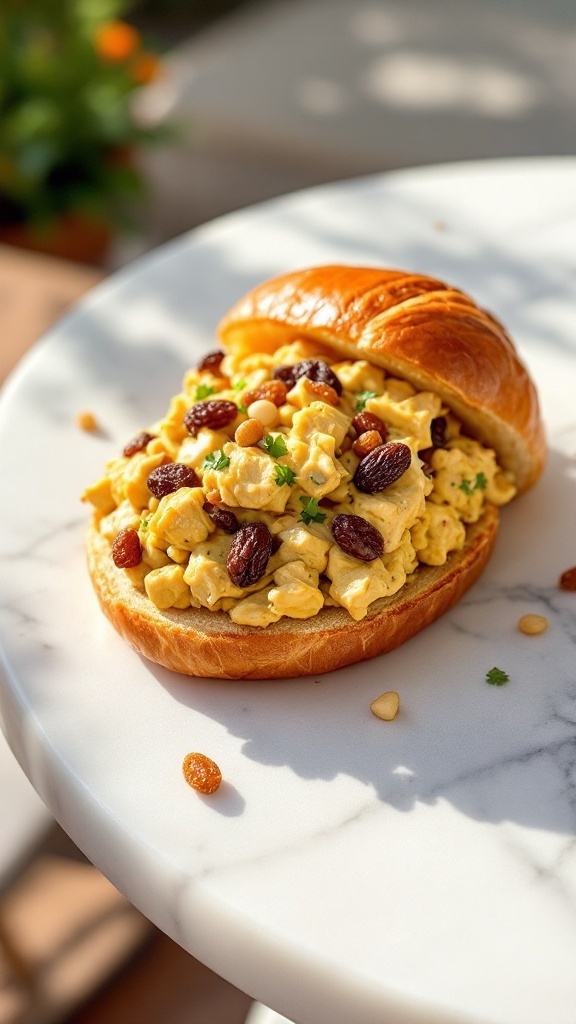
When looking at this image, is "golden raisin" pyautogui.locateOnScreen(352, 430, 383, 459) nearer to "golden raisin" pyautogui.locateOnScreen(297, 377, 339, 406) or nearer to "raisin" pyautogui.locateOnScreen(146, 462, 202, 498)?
"golden raisin" pyautogui.locateOnScreen(297, 377, 339, 406)

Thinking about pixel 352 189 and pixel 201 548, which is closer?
pixel 201 548

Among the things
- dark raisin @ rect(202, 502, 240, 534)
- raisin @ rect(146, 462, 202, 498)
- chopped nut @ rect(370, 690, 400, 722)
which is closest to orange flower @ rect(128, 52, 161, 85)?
raisin @ rect(146, 462, 202, 498)

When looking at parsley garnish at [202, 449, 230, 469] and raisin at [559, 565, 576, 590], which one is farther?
raisin at [559, 565, 576, 590]

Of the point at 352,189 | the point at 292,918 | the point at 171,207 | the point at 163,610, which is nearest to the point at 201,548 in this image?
the point at 163,610

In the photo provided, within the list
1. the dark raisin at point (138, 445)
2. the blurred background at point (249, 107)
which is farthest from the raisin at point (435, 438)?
the blurred background at point (249, 107)

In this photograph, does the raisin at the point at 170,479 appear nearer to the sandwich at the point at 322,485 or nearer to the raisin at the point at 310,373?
the sandwich at the point at 322,485

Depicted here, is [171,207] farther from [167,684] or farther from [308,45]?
[167,684]
